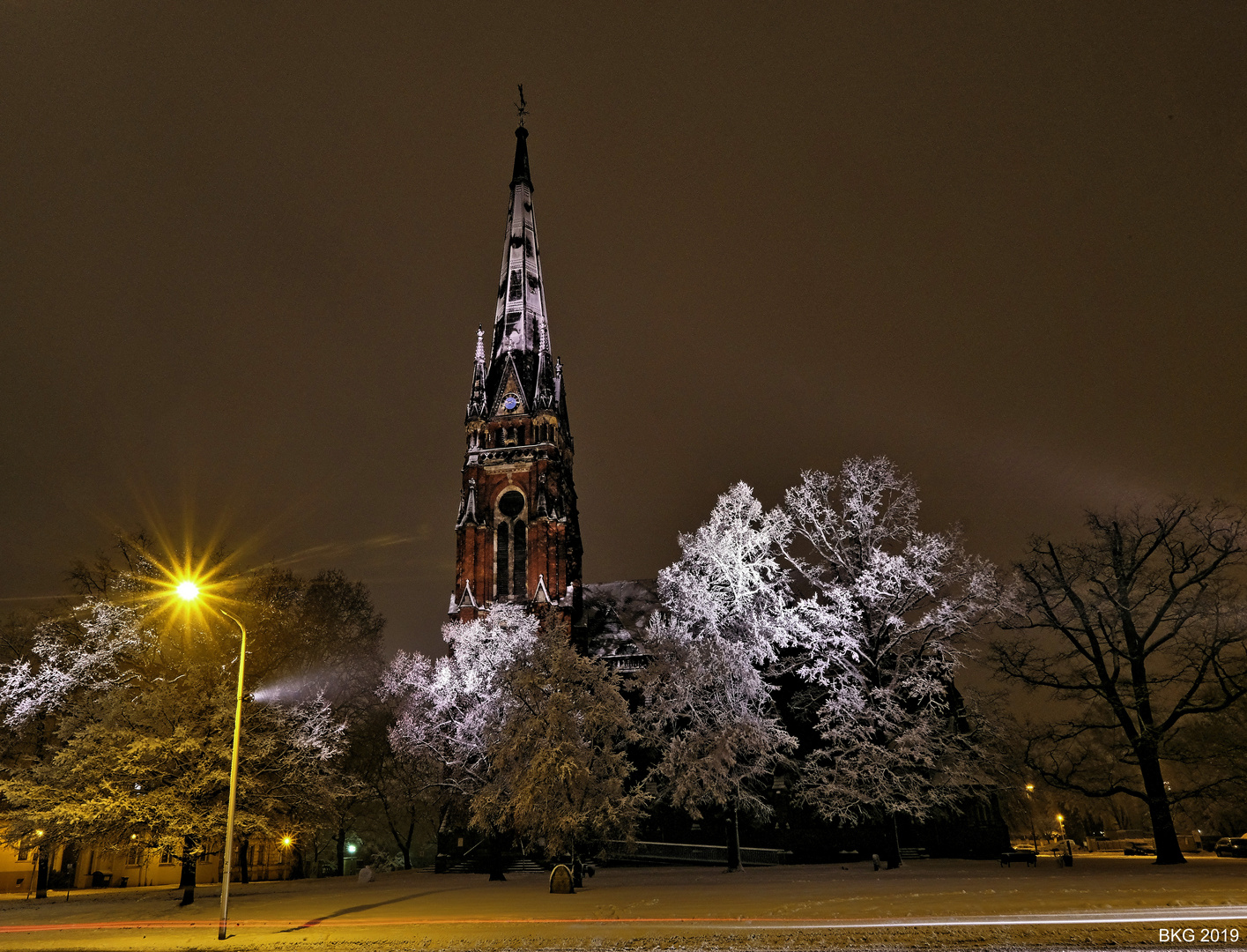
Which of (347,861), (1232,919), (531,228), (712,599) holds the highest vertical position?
(531,228)

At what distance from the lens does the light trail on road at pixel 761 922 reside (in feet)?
47.5

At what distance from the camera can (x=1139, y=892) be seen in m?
18.0

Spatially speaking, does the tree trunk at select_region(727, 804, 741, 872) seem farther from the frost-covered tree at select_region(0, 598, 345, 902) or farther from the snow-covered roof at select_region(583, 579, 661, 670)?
the snow-covered roof at select_region(583, 579, 661, 670)

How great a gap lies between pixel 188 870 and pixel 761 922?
56.6ft

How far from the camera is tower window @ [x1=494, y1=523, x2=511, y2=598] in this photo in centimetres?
4984

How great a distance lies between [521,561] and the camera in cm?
5075

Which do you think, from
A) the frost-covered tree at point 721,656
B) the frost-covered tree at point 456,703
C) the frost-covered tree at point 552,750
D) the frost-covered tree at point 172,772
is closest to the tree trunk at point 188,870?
the frost-covered tree at point 172,772

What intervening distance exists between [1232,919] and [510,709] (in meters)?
21.3

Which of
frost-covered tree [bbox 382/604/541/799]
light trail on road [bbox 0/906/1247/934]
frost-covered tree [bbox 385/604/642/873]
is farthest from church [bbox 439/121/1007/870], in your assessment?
light trail on road [bbox 0/906/1247/934]

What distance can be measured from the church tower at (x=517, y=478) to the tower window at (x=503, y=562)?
0.05 metres

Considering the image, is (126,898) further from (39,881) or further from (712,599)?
(712,599)

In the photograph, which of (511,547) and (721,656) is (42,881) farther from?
(511,547)

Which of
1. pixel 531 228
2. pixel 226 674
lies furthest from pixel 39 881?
pixel 531 228

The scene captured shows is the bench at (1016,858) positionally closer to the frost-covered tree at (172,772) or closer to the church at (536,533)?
the church at (536,533)
